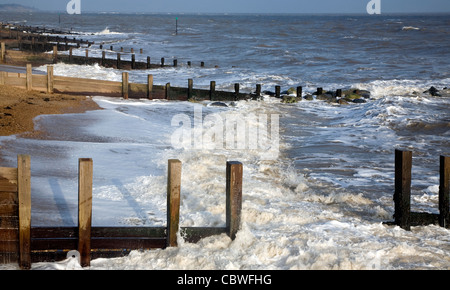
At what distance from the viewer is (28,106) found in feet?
54.5

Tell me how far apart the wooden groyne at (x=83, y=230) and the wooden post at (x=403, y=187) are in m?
2.50

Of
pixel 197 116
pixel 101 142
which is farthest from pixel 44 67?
pixel 101 142

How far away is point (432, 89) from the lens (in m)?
27.9

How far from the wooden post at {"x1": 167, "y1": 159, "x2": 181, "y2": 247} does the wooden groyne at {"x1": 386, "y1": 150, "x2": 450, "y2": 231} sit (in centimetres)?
329

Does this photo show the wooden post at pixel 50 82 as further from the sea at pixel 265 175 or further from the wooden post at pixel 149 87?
the wooden post at pixel 149 87

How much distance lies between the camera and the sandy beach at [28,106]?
1353cm

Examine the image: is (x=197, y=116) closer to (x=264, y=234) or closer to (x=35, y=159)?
(x=35, y=159)

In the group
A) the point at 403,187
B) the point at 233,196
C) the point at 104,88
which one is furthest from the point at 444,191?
the point at 104,88

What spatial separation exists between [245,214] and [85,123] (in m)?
8.19

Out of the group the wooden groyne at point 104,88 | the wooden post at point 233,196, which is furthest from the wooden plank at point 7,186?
the wooden groyne at point 104,88

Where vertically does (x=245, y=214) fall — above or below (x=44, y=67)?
below

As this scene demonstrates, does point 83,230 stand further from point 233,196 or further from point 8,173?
point 233,196

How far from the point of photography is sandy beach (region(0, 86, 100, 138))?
13.5 meters

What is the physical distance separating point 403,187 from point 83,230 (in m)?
4.49
